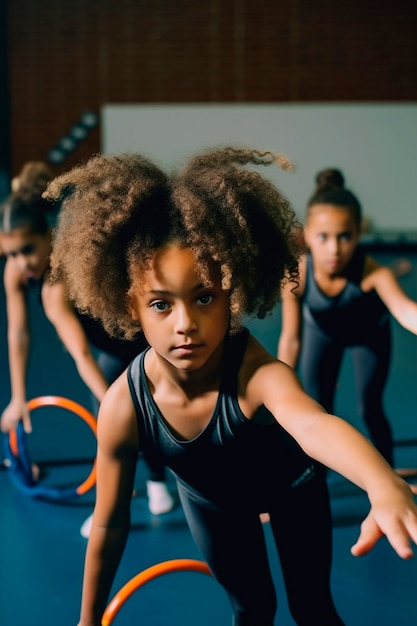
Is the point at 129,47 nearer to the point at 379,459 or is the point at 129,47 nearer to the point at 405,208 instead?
the point at 405,208

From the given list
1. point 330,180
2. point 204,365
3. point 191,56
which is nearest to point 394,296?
point 330,180

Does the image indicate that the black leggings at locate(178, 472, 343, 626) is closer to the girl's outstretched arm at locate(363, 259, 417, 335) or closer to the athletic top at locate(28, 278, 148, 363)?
the girl's outstretched arm at locate(363, 259, 417, 335)

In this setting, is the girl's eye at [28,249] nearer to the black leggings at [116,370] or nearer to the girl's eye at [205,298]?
the black leggings at [116,370]

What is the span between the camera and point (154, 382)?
1394 mm

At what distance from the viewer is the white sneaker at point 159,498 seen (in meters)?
2.63

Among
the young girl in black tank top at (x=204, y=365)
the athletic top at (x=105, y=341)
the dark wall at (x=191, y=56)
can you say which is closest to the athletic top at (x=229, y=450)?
the young girl in black tank top at (x=204, y=365)

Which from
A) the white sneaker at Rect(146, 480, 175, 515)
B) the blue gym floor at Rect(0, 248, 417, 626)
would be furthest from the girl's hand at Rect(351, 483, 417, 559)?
the white sneaker at Rect(146, 480, 175, 515)

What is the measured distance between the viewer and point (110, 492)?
1.39 meters

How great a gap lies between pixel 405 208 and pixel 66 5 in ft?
15.4

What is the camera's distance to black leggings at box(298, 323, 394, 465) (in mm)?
2656

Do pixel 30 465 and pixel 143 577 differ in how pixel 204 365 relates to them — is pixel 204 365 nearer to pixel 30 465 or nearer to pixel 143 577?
pixel 143 577

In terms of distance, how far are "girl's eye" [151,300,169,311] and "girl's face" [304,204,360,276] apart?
4.36ft

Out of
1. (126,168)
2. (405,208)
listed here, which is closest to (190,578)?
(126,168)

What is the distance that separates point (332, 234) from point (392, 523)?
5.51 feet
